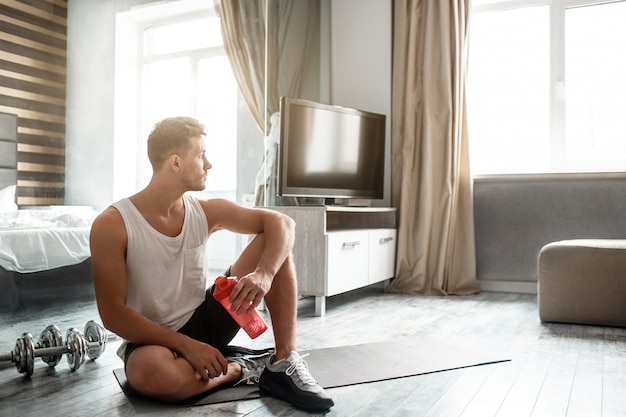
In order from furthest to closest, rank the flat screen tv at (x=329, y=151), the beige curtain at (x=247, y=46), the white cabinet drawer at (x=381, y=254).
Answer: the white cabinet drawer at (x=381, y=254) < the flat screen tv at (x=329, y=151) < the beige curtain at (x=247, y=46)

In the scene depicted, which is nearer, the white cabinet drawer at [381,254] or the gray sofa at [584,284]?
the gray sofa at [584,284]

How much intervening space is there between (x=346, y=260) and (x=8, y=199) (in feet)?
5.90

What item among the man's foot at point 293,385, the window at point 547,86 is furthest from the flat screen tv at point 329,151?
the man's foot at point 293,385

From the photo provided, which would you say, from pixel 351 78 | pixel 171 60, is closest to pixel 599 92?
pixel 351 78

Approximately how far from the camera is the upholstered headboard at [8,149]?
1964 millimetres

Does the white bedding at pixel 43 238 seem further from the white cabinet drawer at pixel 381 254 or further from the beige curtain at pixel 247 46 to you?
the white cabinet drawer at pixel 381 254

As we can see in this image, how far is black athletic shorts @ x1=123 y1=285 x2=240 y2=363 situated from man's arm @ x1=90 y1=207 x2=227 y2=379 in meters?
0.16

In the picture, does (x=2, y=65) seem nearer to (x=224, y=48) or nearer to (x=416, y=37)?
(x=224, y=48)

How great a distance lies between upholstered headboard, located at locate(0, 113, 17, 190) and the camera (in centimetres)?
196

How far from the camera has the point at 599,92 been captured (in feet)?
12.6

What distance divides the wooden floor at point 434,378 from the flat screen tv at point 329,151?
0.82 metres

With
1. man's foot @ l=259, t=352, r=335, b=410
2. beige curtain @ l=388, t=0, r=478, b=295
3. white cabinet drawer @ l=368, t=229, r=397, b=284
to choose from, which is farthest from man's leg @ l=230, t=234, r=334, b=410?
beige curtain @ l=388, t=0, r=478, b=295

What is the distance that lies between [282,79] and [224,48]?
70 centimetres

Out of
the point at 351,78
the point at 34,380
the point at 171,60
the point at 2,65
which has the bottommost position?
the point at 34,380
